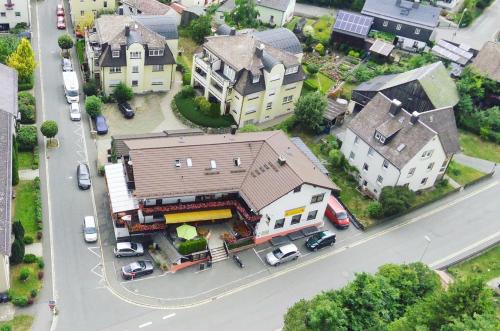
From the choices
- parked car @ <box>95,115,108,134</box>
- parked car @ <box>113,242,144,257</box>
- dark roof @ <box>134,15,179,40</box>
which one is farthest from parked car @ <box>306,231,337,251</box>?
dark roof @ <box>134,15,179,40</box>

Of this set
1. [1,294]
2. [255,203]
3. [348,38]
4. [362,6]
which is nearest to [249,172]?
[255,203]

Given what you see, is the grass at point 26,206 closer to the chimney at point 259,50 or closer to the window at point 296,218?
the window at point 296,218

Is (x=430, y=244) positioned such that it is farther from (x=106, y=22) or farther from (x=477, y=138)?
(x=106, y=22)

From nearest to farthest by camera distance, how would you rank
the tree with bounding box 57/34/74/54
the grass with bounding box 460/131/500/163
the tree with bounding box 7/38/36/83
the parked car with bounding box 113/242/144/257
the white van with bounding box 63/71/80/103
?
the parked car with bounding box 113/242/144/257
the tree with bounding box 7/38/36/83
the white van with bounding box 63/71/80/103
the grass with bounding box 460/131/500/163
the tree with bounding box 57/34/74/54

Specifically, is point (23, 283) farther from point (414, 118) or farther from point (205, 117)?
point (414, 118)

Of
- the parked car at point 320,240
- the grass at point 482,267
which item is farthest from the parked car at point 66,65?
the grass at point 482,267

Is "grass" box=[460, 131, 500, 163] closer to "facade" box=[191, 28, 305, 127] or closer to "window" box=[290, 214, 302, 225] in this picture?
"facade" box=[191, 28, 305, 127]
